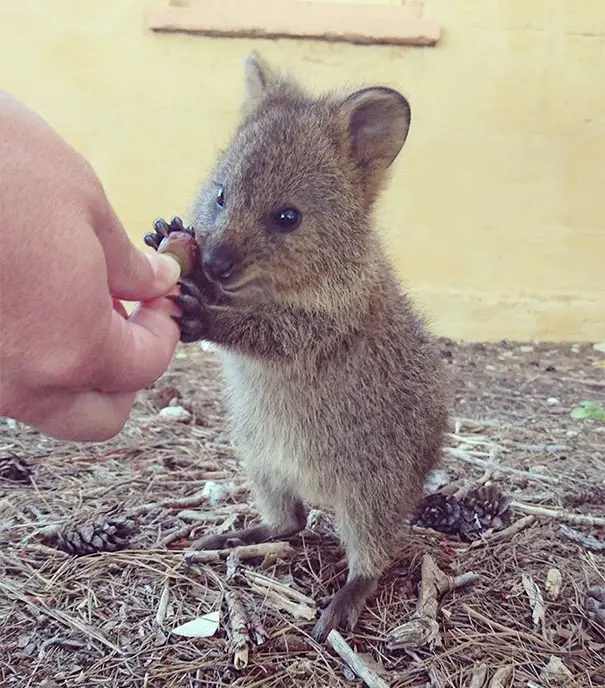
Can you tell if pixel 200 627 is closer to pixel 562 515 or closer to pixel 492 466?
pixel 562 515

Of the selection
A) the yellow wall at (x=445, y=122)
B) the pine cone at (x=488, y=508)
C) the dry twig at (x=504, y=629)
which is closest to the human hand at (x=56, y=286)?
the dry twig at (x=504, y=629)

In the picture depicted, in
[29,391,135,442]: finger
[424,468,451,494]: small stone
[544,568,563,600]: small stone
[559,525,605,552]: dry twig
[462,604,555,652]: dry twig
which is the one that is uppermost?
[29,391,135,442]: finger

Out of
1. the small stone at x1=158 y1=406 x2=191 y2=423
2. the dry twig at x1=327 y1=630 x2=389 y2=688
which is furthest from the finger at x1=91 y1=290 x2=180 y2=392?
the small stone at x1=158 y1=406 x2=191 y2=423

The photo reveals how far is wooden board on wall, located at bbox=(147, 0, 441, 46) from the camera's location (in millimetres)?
5820

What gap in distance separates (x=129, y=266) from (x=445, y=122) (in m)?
5.10

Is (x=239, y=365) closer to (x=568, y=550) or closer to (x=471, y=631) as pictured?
(x=471, y=631)

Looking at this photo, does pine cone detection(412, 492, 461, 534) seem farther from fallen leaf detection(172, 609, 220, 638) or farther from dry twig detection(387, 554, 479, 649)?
fallen leaf detection(172, 609, 220, 638)

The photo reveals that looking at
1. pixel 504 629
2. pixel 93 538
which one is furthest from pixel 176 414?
pixel 504 629

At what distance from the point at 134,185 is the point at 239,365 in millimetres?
4013

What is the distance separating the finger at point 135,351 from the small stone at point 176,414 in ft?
8.14

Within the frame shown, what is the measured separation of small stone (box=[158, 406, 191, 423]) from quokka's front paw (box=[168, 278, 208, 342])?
2.10 metres

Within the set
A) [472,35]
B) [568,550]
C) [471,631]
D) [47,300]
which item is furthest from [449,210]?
[47,300]

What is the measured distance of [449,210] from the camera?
20.7ft

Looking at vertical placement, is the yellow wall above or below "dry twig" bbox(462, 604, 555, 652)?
above
